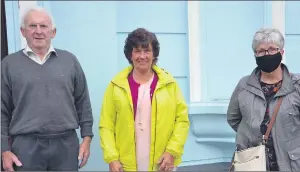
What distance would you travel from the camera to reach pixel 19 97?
7.68 ft

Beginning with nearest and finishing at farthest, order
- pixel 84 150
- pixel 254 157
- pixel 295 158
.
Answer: pixel 254 157, pixel 295 158, pixel 84 150

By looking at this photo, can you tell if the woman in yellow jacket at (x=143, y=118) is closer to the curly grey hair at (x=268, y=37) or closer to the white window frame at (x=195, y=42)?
the curly grey hair at (x=268, y=37)

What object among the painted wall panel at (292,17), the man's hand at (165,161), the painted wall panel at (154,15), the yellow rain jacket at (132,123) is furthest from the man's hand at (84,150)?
the painted wall panel at (292,17)

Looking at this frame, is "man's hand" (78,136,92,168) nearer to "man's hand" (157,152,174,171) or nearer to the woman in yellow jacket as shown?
the woman in yellow jacket

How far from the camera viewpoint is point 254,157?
2.07 metres

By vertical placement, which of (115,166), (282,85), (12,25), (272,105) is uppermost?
(12,25)

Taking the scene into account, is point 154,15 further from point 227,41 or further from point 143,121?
point 143,121

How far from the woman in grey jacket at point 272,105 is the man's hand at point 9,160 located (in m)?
1.31

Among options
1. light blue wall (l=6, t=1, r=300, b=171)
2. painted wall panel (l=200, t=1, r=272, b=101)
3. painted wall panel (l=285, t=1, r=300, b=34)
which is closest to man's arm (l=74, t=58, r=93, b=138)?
light blue wall (l=6, t=1, r=300, b=171)

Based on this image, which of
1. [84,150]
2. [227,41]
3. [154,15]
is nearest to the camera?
[84,150]

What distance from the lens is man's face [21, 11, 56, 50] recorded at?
2410 millimetres

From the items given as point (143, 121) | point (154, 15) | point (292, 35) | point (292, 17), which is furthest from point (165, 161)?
point (292, 17)

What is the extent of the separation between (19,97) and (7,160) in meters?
0.38

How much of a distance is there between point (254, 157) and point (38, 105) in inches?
49.4
